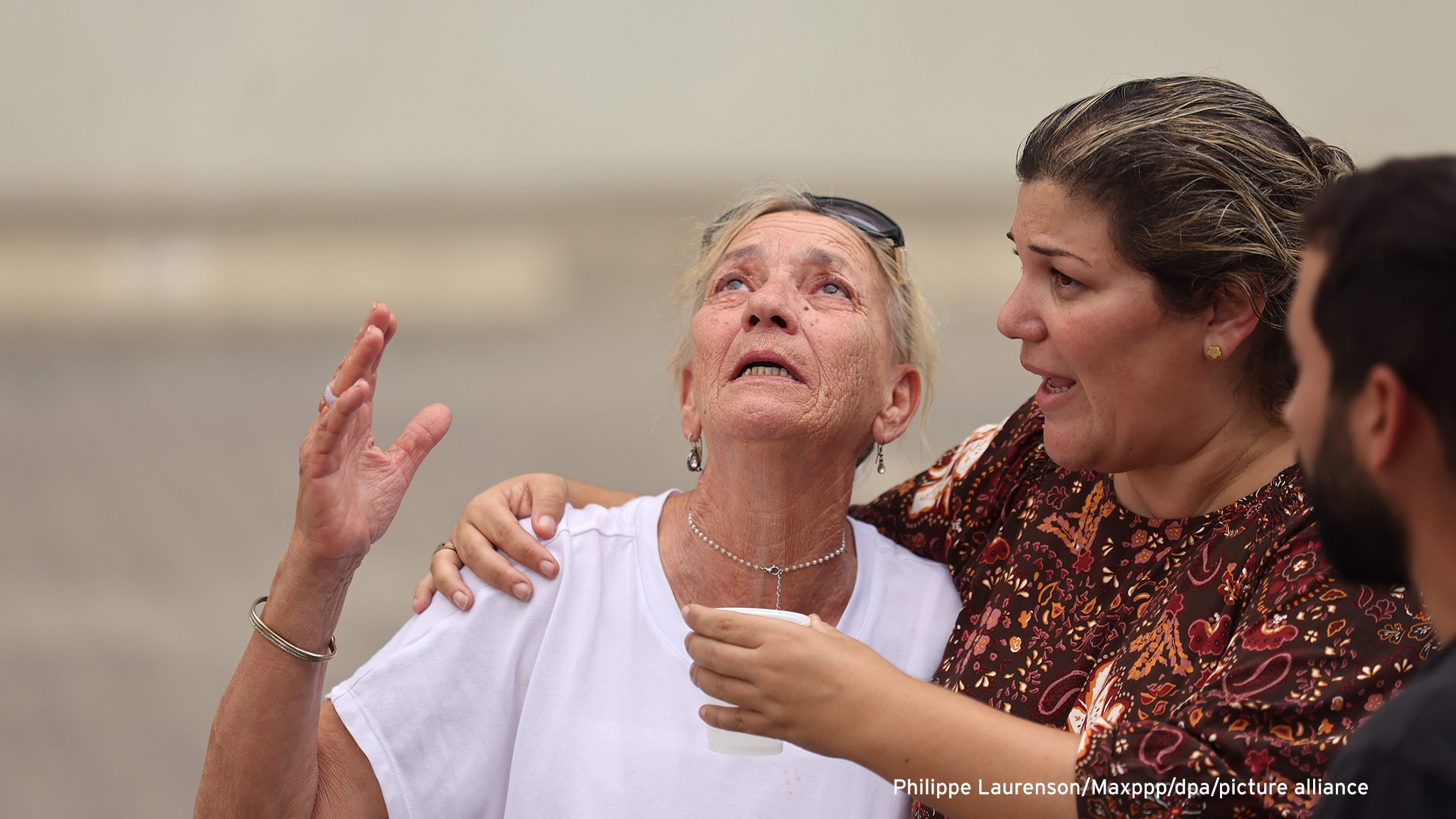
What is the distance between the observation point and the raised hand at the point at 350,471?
4.82 feet

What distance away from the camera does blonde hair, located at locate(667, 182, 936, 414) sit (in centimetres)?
221

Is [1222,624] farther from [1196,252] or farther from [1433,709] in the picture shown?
[1433,709]

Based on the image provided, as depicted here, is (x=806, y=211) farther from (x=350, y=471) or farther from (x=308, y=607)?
(x=308, y=607)

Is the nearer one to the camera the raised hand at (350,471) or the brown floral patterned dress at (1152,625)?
the brown floral patterned dress at (1152,625)

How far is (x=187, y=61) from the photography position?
3.39 meters

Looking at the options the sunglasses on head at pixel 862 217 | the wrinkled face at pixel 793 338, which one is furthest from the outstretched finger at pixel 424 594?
the sunglasses on head at pixel 862 217

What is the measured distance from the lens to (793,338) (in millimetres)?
1999

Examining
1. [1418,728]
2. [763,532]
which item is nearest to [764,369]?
[763,532]

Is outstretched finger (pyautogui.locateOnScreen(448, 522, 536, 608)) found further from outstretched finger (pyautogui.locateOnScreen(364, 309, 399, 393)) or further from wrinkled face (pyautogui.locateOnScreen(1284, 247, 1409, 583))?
wrinkled face (pyautogui.locateOnScreen(1284, 247, 1409, 583))

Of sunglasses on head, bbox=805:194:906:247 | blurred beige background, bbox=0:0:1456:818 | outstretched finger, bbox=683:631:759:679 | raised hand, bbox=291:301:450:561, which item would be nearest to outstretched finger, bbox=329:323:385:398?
raised hand, bbox=291:301:450:561

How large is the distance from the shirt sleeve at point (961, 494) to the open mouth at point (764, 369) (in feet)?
1.26

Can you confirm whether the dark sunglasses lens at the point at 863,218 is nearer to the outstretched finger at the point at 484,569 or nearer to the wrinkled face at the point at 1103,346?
the wrinkled face at the point at 1103,346

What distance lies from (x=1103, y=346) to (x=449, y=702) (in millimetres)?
1173

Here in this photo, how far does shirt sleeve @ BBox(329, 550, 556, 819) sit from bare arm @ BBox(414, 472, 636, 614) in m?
0.03
